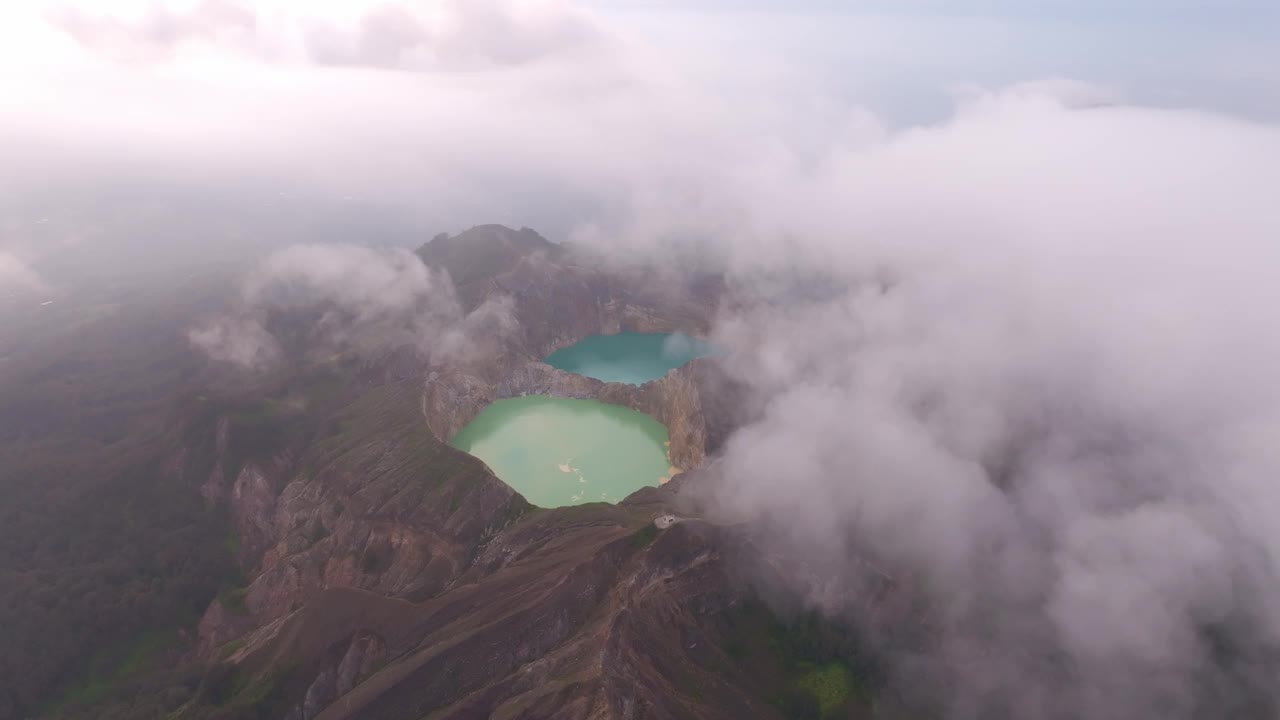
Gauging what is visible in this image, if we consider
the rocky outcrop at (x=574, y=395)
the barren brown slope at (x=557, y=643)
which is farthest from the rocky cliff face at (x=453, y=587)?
the rocky outcrop at (x=574, y=395)

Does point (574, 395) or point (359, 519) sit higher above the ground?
point (359, 519)

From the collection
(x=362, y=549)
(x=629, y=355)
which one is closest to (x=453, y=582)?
(x=362, y=549)

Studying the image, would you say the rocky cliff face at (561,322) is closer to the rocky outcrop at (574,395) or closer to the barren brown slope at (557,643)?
the rocky outcrop at (574,395)

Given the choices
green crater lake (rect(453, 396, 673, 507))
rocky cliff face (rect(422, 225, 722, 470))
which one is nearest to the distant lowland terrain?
rocky cliff face (rect(422, 225, 722, 470))

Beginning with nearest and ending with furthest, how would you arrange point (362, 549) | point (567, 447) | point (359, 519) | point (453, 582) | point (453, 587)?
1. point (453, 587)
2. point (453, 582)
3. point (362, 549)
4. point (359, 519)
5. point (567, 447)

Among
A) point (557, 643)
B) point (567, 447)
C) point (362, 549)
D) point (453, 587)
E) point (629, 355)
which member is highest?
point (557, 643)

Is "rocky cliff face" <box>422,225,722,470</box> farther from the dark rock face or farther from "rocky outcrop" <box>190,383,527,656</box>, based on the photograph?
"rocky outcrop" <box>190,383,527,656</box>

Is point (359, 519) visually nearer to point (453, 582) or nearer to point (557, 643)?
point (453, 582)
